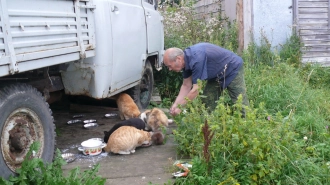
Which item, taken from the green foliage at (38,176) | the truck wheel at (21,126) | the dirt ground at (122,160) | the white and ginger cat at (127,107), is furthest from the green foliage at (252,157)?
the white and ginger cat at (127,107)

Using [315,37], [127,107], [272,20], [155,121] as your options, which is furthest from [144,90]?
[315,37]

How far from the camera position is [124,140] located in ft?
13.6

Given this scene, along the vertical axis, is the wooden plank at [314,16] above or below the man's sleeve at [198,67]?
above

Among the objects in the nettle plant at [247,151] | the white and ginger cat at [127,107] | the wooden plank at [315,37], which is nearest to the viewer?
the nettle plant at [247,151]

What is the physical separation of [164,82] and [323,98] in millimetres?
3245

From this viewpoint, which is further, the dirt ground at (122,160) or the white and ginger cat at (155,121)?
the white and ginger cat at (155,121)

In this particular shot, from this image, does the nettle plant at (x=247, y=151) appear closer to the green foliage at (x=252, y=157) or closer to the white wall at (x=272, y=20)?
the green foliage at (x=252, y=157)

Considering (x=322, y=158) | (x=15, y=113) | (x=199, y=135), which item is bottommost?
(x=322, y=158)

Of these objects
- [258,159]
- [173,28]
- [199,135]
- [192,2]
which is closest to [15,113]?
[199,135]

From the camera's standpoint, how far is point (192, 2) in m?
12.3

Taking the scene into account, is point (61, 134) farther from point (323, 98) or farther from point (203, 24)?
point (203, 24)

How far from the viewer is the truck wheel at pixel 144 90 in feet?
20.3

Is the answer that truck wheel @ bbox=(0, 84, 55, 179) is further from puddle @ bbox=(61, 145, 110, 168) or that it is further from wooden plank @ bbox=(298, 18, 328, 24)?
wooden plank @ bbox=(298, 18, 328, 24)

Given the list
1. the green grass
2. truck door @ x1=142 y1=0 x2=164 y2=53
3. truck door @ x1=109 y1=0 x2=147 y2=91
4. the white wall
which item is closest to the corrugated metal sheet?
the white wall
